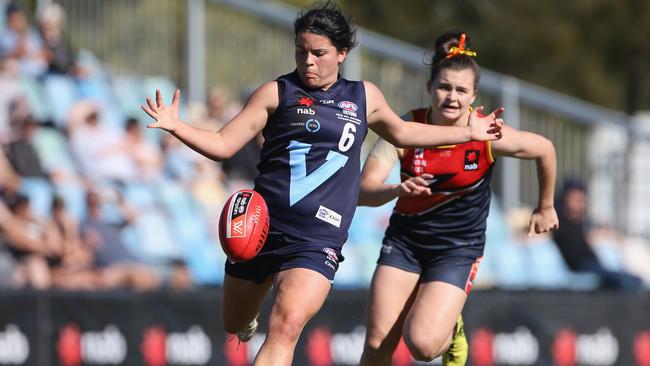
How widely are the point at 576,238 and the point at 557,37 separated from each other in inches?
440

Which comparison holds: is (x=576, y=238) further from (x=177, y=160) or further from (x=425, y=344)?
(x=425, y=344)

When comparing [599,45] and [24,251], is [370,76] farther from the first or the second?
[599,45]

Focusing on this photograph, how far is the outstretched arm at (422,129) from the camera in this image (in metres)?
7.66

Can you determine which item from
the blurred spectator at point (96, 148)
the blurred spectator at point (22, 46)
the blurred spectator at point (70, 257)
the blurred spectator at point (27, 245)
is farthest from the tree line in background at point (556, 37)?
the blurred spectator at point (27, 245)

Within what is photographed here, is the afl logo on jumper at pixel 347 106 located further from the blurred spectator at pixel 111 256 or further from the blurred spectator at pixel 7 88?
the blurred spectator at pixel 7 88

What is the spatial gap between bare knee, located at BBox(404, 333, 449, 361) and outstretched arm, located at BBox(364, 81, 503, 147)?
1215mm

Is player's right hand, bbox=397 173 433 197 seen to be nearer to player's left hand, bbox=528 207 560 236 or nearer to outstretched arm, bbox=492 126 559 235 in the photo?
outstretched arm, bbox=492 126 559 235

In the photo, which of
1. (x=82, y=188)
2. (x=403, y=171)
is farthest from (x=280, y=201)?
(x=82, y=188)

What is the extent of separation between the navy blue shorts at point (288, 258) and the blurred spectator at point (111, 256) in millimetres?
5466

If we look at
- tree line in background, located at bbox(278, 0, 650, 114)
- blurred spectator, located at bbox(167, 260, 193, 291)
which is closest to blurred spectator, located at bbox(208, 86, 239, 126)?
blurred spectator, located at bbox(167, 260, 193, 291)

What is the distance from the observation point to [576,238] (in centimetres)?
1487

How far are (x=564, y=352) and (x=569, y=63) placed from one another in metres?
13.8

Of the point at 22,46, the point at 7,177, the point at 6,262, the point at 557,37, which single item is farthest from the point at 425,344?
the point at 557,37

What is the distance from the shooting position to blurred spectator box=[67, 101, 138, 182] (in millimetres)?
14109
